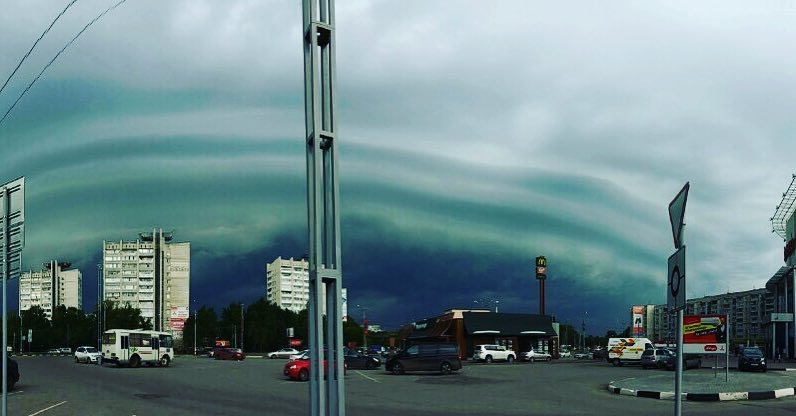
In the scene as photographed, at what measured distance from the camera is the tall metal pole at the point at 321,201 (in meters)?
6.74

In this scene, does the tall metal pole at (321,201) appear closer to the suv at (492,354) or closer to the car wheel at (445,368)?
the car wheel at (445,368)

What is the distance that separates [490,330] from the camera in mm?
84375

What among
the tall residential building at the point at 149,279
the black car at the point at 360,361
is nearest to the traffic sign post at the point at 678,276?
the black car at the point at 360,361

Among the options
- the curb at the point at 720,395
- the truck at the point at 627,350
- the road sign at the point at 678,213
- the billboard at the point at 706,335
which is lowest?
the truck at the point at 627,350

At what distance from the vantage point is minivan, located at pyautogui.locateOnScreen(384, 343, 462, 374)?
47969 mm

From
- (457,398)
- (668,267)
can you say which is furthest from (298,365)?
(668,267)

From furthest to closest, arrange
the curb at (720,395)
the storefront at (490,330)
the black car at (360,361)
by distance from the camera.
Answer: the storefront at (490,330) < the black car at (360,361) < the curb at (720,395)

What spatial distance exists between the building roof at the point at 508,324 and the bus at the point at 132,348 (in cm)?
3538

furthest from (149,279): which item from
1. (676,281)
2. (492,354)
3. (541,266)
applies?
(676,281)

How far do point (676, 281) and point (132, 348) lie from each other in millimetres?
54287

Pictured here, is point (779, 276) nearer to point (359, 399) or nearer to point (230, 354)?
point (230, 354)

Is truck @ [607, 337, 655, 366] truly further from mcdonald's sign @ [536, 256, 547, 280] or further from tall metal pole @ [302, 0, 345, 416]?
tall metal pole @ [302, 0, 345, 416]

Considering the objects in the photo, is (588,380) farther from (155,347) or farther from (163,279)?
(163,279)

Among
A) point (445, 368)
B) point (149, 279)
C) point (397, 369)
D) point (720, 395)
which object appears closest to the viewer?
point (720, 395)
